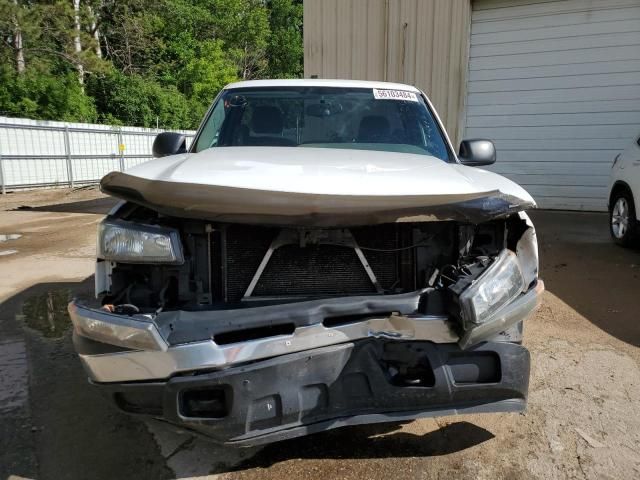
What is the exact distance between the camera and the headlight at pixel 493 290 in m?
1.90

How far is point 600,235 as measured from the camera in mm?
7492

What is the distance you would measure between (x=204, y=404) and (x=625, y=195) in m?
6.34

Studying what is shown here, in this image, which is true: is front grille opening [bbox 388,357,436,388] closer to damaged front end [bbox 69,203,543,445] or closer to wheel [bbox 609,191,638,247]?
damaged front end [bbox 69,203,543,445]

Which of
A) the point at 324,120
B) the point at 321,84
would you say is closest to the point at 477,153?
the point at 324,120

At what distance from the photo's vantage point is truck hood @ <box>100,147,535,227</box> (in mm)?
1936

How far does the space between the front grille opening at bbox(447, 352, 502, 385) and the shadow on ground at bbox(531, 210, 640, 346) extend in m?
2.28

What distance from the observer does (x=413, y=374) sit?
2055 mm

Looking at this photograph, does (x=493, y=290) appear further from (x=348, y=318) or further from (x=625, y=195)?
(x=625, y=195)

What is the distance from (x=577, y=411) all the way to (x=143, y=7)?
103 feet

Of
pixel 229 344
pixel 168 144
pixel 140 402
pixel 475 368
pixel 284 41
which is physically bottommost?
pixel 140 402

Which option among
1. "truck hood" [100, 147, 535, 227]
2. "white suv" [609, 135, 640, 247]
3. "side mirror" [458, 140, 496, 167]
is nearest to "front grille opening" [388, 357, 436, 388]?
"truck hood" [100, 147, 535, 227]

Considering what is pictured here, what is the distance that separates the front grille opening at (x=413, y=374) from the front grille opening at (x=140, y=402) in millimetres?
942

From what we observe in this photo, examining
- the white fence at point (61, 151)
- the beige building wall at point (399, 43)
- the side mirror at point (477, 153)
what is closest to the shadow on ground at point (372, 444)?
the side mirror at point (477, 153)

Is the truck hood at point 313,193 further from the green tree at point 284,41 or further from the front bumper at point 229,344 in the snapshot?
the green tree at point 284,41
